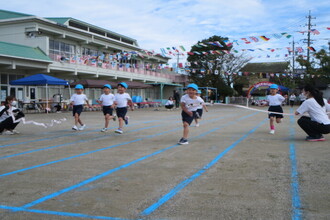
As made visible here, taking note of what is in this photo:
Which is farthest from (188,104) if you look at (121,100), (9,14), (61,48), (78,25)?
(78,25)

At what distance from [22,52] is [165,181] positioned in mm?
24050

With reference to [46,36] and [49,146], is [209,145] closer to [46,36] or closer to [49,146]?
[49,146]

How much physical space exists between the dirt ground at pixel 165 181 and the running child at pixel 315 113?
1.72 feet

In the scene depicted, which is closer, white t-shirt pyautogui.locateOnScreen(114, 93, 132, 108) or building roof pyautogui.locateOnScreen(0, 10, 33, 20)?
white t-shirt pyautogui.locateOnScreen(114, 93, 132, 108)

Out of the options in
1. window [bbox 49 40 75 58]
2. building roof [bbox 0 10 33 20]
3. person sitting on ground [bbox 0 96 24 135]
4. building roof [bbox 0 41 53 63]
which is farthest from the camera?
window [bbox 49 40 75 58]

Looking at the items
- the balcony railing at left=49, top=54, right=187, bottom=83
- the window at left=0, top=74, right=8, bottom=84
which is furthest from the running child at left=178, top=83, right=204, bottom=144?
the balcony railing at left=49, top=54, right=187, bottom=83

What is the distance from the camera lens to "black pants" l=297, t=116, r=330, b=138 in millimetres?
8328

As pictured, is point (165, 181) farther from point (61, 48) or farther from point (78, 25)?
point (78, 25)

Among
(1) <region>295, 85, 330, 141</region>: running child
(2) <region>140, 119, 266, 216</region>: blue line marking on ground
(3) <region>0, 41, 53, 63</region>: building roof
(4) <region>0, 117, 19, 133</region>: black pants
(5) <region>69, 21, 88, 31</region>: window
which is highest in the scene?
(5) <region>69, 21, 88, 31</region>: window

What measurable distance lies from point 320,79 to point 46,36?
32580 mm

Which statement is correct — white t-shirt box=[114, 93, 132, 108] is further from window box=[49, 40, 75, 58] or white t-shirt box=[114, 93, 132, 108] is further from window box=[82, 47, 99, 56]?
window box=[82, 47, 99, 56]

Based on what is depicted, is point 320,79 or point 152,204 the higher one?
point 320,79

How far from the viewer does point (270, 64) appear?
227ft

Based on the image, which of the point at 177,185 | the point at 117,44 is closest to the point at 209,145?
the point at 177,185
